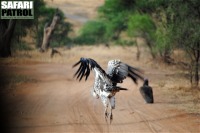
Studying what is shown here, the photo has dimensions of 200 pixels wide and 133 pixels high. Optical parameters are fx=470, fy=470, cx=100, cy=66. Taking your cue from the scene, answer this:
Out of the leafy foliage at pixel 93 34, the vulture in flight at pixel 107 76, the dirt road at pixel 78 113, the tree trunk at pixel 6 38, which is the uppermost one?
the leafy foliage at pixel 93 34

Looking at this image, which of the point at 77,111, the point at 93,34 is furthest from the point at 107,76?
the point at 93,34

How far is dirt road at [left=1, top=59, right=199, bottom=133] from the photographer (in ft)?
34.8

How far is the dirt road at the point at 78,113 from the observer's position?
1061 cm

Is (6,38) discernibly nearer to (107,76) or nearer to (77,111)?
(77,111)

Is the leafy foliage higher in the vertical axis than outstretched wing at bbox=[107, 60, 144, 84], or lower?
higher

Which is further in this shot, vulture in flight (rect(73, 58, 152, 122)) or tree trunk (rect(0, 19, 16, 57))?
tree trunk (rect(0, 19, 16, 57))

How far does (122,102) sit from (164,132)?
380 cm

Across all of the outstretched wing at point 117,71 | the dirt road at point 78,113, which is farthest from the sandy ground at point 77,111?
the outstretched wing at point 117,71

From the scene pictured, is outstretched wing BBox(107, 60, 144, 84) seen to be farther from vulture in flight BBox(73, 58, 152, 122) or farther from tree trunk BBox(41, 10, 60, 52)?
tree trunk BBox(41, 10, 60, 52)

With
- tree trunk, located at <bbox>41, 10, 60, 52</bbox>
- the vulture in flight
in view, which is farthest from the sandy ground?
tree trunk, located at <bbox>41, 10, 60, 52</bbox>

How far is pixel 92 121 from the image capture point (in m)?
11.1

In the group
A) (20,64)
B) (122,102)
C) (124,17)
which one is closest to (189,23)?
(122,102)

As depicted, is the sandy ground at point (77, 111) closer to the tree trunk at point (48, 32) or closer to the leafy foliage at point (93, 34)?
the tree trunk at point (48, 32)

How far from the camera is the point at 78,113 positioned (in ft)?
39.4
